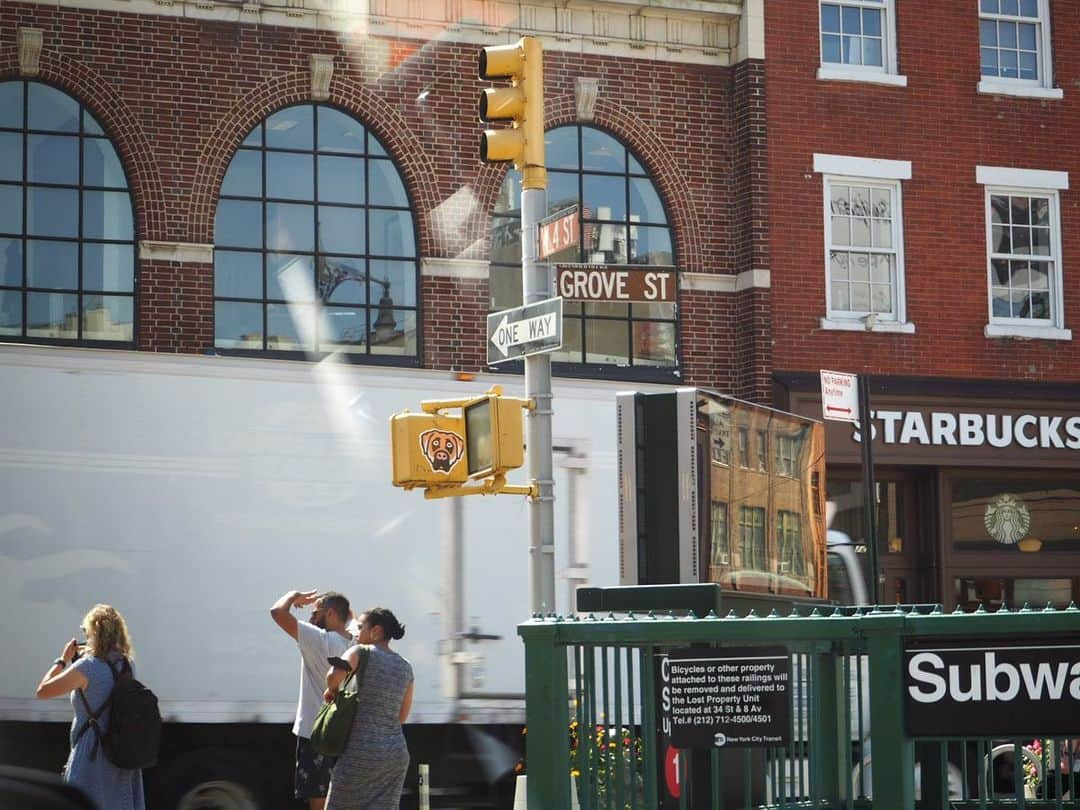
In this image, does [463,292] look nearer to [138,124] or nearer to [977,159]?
[138,124]

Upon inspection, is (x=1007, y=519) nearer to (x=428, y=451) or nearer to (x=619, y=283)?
(x=619, y=283)

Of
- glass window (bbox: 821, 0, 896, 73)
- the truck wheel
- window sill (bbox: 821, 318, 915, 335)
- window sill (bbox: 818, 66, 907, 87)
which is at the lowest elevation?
the truck wheel

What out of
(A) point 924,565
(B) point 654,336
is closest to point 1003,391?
(A) point 924,565

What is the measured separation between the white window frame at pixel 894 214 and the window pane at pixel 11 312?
30.1ft

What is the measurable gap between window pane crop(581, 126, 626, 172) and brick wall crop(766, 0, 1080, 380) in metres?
1.83

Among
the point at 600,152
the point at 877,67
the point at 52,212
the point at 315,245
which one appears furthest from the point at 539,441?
the point at 877,67

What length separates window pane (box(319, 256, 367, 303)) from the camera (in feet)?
63.8

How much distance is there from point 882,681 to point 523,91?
21.2 ft

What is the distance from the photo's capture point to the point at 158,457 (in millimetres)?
12492

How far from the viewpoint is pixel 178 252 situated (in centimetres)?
1875

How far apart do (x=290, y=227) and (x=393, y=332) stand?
164 cm

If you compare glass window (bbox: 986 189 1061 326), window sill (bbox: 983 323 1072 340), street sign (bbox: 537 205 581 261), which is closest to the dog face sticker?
street sign (bbox: 537 205 581 261)

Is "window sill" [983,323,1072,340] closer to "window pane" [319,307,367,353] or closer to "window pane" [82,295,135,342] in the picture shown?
"window pane" [319,307,367,353]

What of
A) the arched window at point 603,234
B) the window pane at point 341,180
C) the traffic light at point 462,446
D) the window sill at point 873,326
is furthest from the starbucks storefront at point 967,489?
the traffic light at point 462,446
